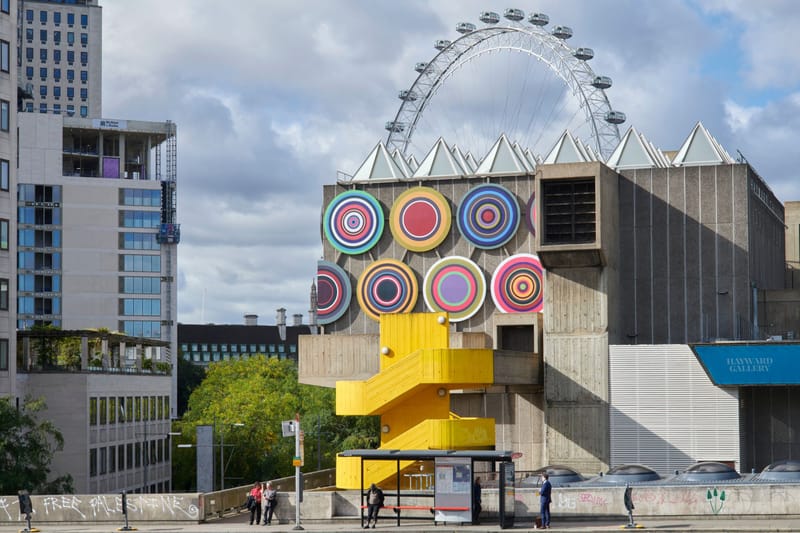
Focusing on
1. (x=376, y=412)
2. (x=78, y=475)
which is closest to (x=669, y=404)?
(x=376, y=412)

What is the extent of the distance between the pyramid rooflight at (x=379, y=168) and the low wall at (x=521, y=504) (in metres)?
28.9

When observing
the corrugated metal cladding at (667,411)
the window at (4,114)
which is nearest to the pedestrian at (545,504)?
the corrugated metal cladding at (667,411)

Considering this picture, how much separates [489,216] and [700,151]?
12263 mm

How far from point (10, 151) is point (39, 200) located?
7702cm

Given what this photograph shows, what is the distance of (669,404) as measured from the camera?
63.0 metres

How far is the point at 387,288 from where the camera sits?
75.8 metres

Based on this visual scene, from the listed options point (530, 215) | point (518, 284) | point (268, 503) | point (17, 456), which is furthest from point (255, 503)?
point (530, 215)

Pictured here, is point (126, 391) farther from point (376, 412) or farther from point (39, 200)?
point (39, 200)

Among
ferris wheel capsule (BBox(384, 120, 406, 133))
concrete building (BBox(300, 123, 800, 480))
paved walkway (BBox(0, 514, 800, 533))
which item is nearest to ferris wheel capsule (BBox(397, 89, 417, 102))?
ferris wheel capsule (BBox(384, 120, 406, 133))

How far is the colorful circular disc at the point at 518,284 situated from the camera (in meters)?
72.2

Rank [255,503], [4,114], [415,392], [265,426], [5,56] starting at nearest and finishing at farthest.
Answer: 1. [255,503]
2. [415,392]
3. [4,114]
4. [5,56]
5. [265,426]

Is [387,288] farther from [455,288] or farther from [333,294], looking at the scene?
[455,288]

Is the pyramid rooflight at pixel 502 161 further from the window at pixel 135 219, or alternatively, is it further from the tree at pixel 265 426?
the window at pixel 135 219

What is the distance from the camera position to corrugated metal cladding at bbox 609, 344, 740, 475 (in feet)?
204
